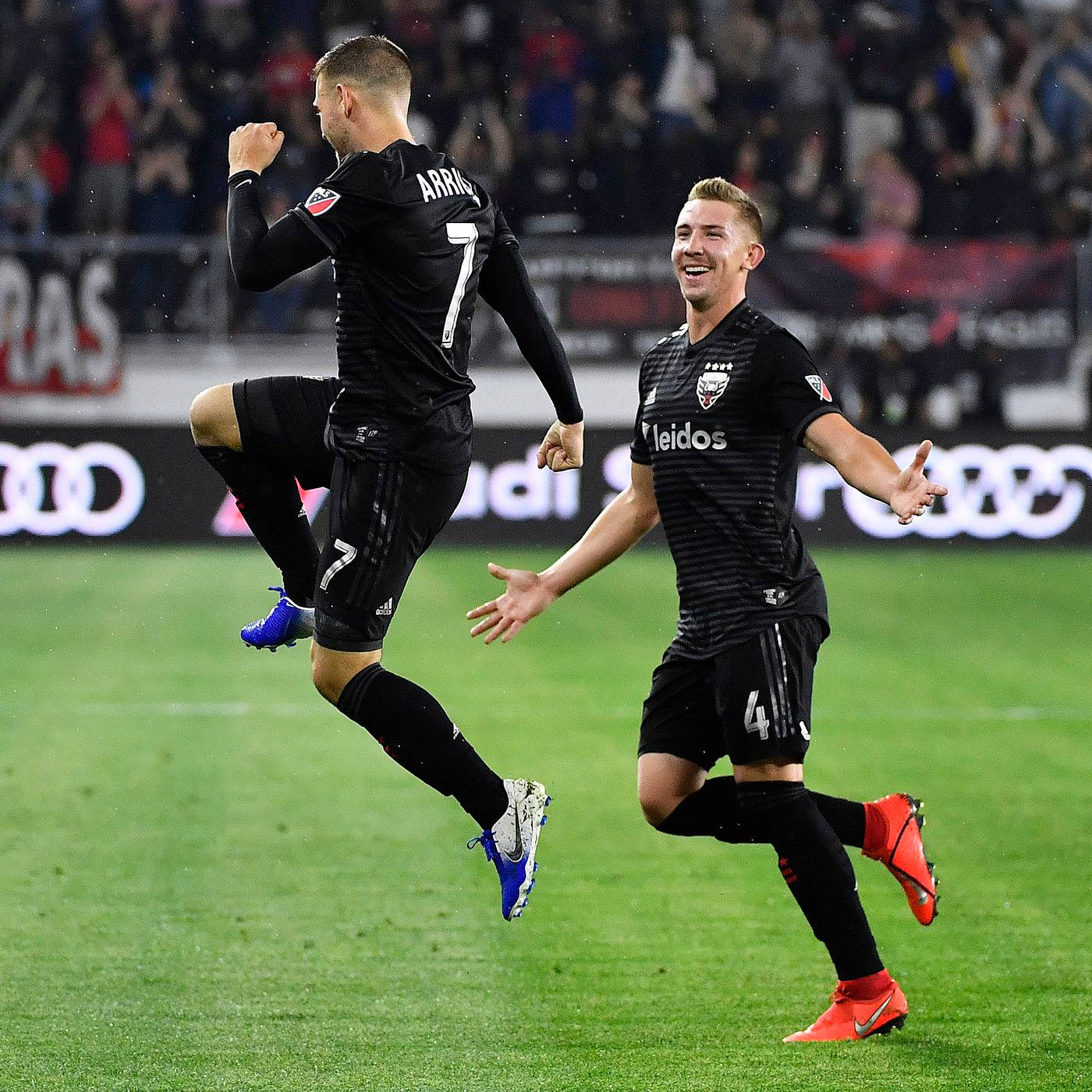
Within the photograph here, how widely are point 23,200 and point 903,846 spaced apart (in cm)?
1477

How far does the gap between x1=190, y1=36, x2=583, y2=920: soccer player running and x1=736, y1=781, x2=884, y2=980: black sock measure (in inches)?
26.2

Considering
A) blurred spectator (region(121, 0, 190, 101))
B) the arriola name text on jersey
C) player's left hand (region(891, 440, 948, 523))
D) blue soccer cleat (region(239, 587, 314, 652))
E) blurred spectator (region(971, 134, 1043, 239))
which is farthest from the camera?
blurred spectator (region(121, 0, 190, 101))

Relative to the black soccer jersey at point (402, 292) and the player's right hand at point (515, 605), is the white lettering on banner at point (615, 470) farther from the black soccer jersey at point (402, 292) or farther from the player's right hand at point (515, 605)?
the player's right hand at point (515, 605)

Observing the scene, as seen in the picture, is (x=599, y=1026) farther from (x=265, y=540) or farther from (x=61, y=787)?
(x=61, y=787)

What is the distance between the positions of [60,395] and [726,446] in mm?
12416

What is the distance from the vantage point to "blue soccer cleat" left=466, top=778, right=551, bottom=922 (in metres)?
5.26

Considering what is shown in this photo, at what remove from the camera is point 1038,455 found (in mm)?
15453

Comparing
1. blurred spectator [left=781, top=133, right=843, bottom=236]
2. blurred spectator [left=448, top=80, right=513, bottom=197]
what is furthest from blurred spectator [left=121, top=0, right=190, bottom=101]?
blurred spectator [left=781, top=133, right=843, bottom=236]

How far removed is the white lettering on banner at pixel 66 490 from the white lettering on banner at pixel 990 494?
5.29 meters

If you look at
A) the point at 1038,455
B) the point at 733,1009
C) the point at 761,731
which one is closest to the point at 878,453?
the point at 761,731

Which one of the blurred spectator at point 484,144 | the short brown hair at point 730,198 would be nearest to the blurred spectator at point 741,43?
the blurred spectator at point 484,144

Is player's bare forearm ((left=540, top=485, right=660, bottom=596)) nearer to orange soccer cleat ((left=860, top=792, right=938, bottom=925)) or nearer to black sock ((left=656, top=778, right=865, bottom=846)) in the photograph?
black sock ((left=656, top=778, right=865, bottom=846))

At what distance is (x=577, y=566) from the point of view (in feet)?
17.2

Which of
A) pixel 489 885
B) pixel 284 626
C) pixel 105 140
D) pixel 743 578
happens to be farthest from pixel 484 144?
pixel 743 578
